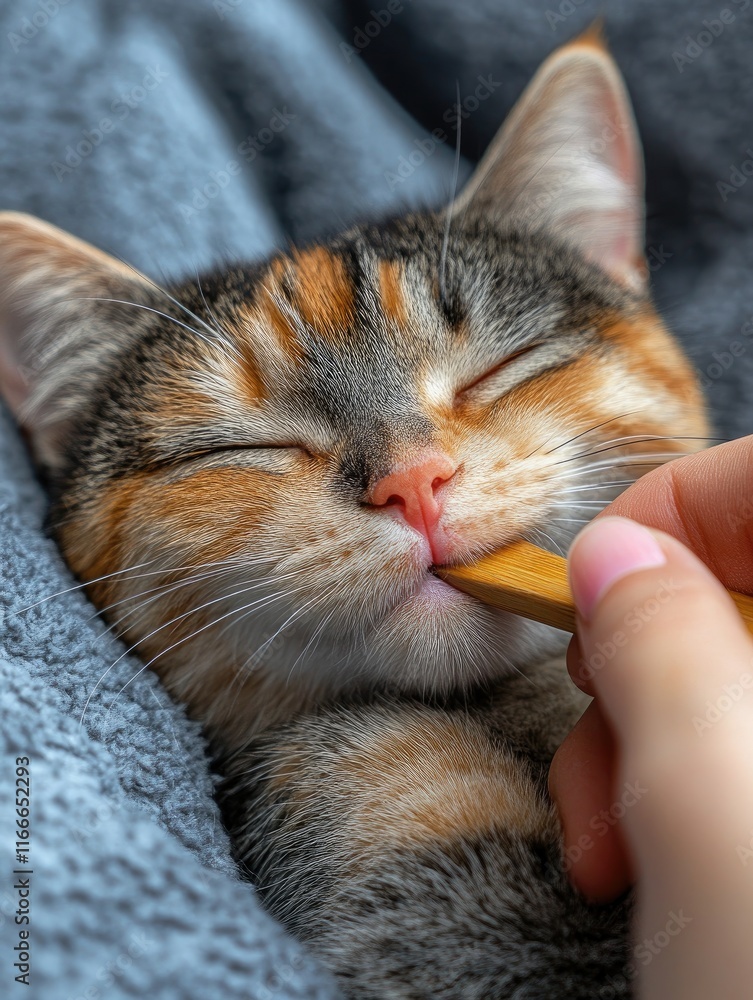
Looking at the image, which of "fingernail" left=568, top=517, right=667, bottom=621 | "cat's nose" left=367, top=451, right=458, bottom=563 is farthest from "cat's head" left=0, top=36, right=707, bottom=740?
"fingernail" left=568, top=517, right=667, bottom=621

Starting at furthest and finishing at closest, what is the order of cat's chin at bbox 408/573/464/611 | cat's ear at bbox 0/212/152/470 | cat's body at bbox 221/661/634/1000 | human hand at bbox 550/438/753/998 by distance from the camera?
cat's ear at bbox 0/212/152/470, cat's chin at bbox 408/573/464/611, cat's body at bbox 221/661/634/1000, human hand at bbox 550/438/753/998

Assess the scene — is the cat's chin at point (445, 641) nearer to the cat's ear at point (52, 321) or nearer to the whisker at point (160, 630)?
the whisker at point (160, 630)

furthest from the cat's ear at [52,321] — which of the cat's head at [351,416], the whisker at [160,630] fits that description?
the whisker at [160,630]

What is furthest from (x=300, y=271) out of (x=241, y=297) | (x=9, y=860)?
(x=9, y=860)

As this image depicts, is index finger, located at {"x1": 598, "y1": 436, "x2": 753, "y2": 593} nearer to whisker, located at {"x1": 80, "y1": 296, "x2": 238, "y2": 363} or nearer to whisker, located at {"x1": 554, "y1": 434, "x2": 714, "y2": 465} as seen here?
whisker, located at {"x1": 554, "y1": 434, "x2": 714, "y2": 465}

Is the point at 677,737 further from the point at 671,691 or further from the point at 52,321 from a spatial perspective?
the point at 52,321
